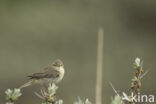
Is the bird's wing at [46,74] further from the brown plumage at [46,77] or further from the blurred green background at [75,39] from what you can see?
the blurred green background at [75,39]

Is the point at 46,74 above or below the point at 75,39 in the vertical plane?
below

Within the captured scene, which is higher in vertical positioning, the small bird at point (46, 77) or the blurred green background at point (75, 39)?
the blurred green background at point (75, 39)

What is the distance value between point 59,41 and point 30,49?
3.37 ft

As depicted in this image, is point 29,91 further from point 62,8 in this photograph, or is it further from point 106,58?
point 62,8

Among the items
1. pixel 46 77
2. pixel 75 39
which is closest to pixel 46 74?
pixel 46 77

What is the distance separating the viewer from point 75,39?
67.9ft

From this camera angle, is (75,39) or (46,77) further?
(75,39)

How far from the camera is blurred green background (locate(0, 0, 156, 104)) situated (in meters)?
18.3

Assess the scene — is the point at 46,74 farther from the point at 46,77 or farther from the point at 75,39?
the point at 75,39

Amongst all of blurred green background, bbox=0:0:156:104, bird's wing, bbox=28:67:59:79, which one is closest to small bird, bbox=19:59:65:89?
bird's wing, bbox=28:67:59:79

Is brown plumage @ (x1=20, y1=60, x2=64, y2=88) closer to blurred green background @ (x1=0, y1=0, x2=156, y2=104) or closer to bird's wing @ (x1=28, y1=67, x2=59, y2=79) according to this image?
bird's wing @ (x1=28, y1=67, x2=59, y2=79)

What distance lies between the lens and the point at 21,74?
733 inches

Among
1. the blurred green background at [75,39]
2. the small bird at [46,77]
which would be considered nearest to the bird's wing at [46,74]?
the small bird at [46,77]

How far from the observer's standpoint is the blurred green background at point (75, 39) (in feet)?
59.9
